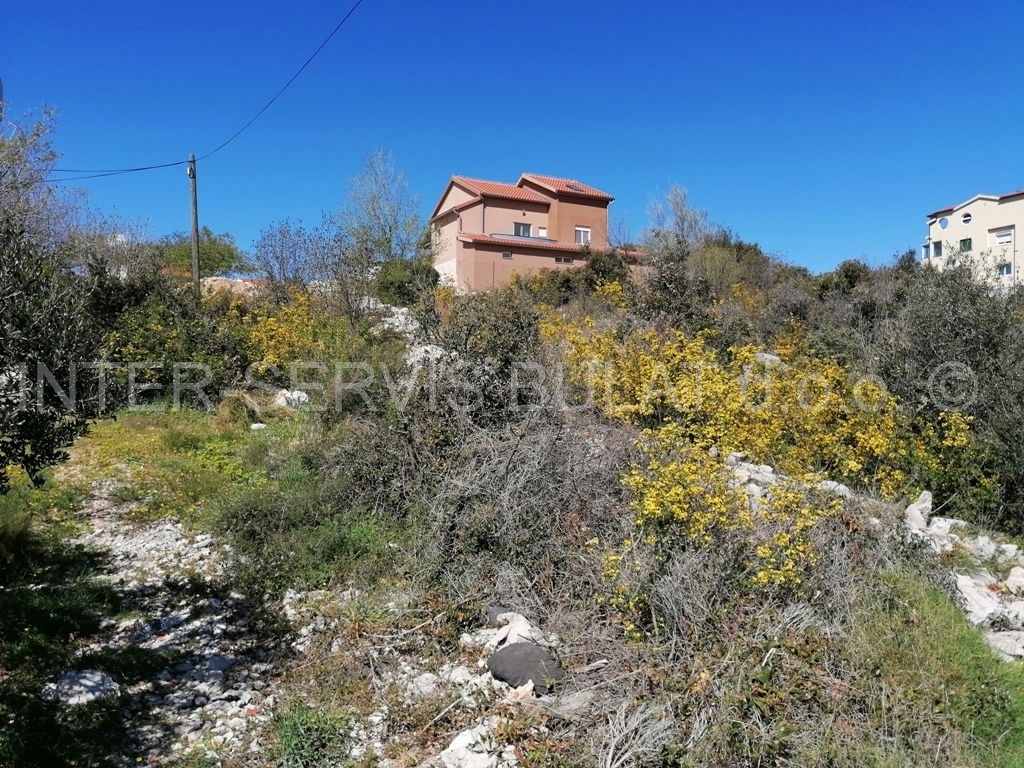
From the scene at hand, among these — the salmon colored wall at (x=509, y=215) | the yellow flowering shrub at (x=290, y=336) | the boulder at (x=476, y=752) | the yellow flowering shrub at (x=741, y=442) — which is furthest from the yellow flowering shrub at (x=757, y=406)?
the salmon colored wall at (x=509, y=215)

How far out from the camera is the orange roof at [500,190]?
93.0ft

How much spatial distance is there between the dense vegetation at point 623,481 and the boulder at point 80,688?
163 millimetres

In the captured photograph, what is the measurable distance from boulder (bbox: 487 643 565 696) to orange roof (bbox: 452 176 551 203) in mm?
26212

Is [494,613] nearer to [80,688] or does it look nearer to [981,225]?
[80,688]

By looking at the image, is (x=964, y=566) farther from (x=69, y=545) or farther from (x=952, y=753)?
(x=69, y=545)

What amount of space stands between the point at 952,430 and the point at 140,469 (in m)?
8.50

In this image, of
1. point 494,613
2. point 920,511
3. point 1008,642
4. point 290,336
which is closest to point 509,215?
point 290,336

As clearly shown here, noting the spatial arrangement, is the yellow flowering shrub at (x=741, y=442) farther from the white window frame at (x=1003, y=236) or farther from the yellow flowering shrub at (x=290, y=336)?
the white window frame at (x=1003, y=236)

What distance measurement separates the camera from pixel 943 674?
3.16 m

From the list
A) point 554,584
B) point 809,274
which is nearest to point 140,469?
point 554,584

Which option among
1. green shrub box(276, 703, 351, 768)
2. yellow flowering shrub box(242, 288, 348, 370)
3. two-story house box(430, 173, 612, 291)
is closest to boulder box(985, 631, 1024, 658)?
green shrub box(276, 703, 351, 768)

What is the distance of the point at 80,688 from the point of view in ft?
11.5

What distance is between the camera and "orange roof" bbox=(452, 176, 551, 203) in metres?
28.3

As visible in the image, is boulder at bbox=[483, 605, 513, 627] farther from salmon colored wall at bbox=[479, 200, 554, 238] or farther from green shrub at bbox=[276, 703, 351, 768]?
salmon colored wall at bbox=[479, 200, 554, 238]
